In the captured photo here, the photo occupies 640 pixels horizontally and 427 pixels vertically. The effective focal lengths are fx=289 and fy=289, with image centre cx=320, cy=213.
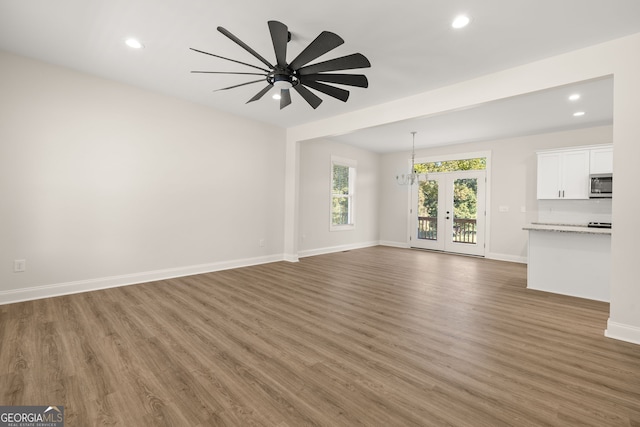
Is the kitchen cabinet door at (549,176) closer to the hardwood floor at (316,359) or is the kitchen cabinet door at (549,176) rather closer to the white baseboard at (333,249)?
the hardwood floor at (316,359)

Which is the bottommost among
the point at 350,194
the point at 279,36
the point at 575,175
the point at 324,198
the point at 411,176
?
the point at 324,198

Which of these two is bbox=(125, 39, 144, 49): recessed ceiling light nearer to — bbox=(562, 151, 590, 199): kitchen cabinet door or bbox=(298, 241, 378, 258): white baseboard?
bbox=(298, 241, 378, 258): white baseboard

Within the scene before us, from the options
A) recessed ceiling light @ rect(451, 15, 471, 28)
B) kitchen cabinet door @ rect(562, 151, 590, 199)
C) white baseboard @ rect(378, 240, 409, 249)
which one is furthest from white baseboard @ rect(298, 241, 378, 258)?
recessed ceiling light @ rect(451, 15, 471, 28)

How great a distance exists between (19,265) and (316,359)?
3.68 meters

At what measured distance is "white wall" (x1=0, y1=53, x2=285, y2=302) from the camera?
3.37m

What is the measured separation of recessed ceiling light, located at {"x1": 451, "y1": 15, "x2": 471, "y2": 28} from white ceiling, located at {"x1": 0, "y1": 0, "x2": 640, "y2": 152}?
58mm

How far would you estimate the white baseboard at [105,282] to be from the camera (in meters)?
3.36

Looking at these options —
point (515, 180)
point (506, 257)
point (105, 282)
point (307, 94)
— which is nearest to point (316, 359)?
point (307, 94)

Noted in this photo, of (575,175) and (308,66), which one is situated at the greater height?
(308,66)

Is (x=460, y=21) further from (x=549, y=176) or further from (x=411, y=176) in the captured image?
(x=411, y=176)

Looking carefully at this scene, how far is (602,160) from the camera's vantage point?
516cm

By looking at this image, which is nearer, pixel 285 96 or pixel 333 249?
pixel 285 96

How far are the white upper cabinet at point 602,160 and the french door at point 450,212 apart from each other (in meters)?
1.98

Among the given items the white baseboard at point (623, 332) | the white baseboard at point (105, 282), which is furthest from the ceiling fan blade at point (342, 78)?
the white baseboard at point (105, 282)
